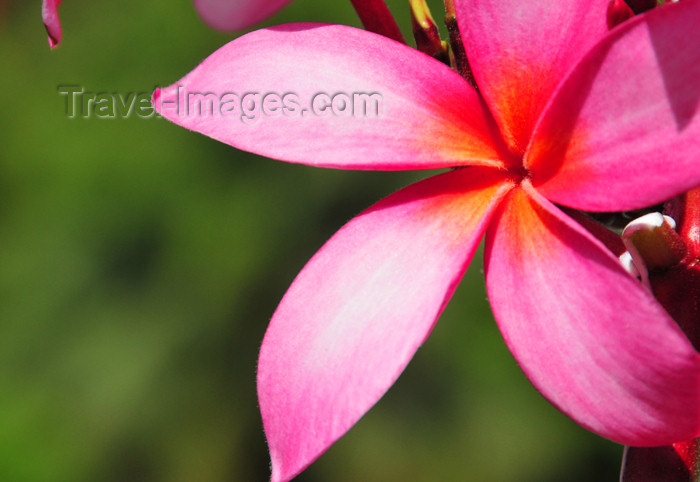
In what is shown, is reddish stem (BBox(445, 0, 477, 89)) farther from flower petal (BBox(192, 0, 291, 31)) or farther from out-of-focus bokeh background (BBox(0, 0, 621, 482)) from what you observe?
out-of-focus bokeh background (BBox(0, 0, 621, 482))

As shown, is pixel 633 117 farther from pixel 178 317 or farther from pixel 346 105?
pixel 178 317

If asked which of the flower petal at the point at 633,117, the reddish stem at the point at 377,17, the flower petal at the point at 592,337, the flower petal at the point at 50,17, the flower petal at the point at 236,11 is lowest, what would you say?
the flower petal at the point at 592,337

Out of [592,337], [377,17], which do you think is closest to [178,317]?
[377,17]

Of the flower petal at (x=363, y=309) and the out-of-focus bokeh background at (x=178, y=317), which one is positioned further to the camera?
the out-of-focus bokeh background at (x=178, y=317)

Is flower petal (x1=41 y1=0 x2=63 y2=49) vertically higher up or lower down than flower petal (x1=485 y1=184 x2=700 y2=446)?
higher up

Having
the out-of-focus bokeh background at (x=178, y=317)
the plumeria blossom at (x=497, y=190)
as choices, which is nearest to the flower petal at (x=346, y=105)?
the plumeria blossom at (x=497, y=190)

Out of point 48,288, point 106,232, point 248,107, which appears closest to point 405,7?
point 106,232

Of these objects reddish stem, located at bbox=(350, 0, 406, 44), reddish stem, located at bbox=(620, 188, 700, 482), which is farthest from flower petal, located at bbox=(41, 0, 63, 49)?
reddish stem, located at bbox=(620, 188, 700, 482)

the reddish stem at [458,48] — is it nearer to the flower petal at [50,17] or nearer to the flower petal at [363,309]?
the flower petal at [363,309]
